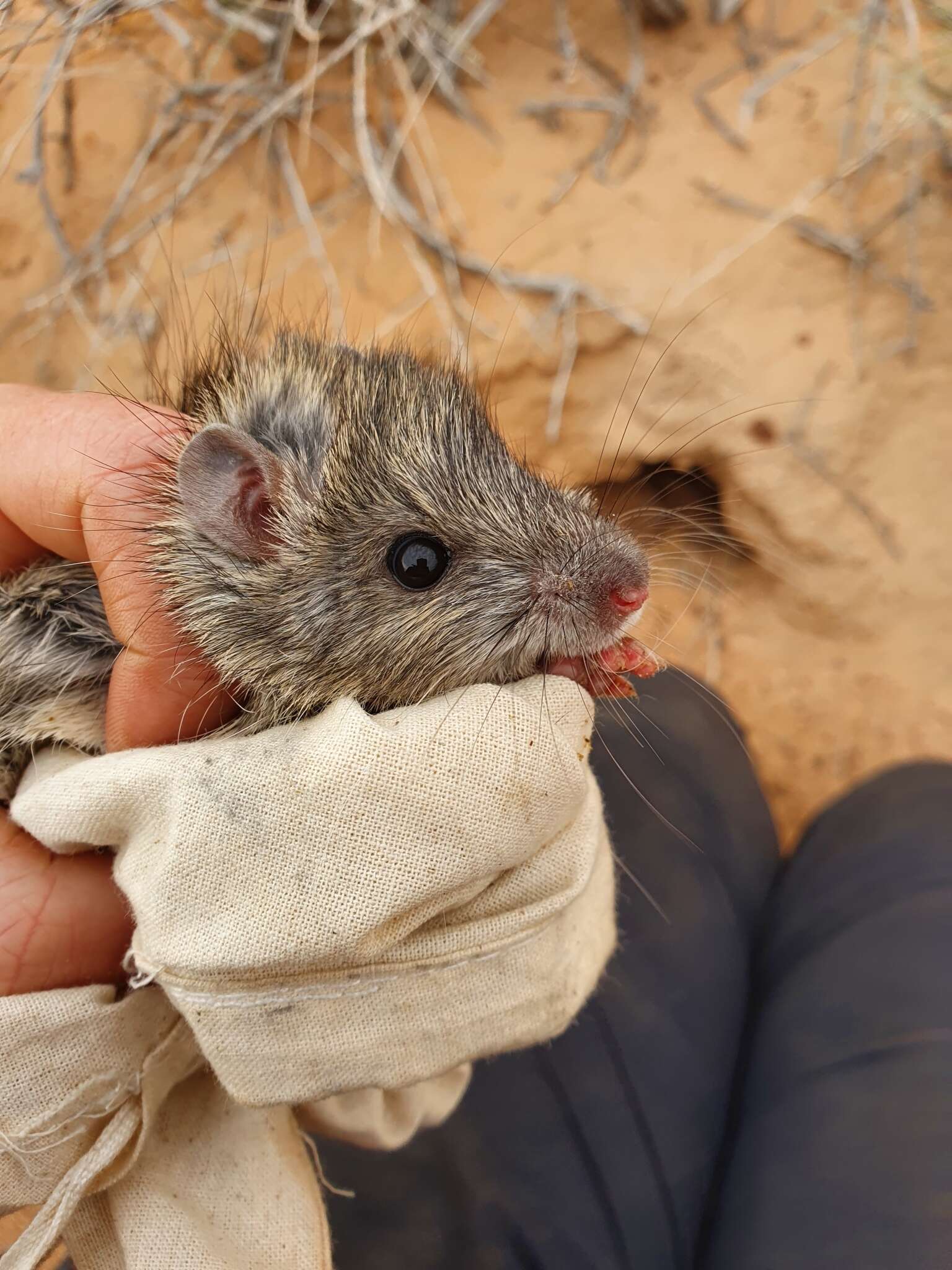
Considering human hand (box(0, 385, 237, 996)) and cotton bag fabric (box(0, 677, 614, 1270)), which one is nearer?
cotton bag fabric (box(0, 677, 614, 1270))

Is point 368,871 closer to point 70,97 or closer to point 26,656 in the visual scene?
point 26,656

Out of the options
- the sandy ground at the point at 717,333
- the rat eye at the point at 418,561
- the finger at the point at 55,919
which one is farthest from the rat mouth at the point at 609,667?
the sandy ground at the point at 717,333

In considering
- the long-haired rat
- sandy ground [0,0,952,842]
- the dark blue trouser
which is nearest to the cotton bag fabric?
the long-haired rat

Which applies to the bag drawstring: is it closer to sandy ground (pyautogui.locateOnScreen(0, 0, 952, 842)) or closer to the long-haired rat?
the long-haired rat

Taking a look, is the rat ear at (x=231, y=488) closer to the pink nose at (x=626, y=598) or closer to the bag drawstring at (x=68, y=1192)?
the pink nose at (x=626, y=598)

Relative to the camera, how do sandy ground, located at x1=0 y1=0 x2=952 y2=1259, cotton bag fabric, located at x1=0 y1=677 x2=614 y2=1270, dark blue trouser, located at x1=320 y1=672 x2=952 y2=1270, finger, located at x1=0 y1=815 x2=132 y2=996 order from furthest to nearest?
1. sandy ground, located at x1=0 y1=0 x2=952 y2=1259
2. dark blue trouser, located at x1=320 y1=672 x2=952 y2=1270
3. finger, located at x1=0 y1=815 x2=132 y2=996
4. cotton bag fabric, located at x1=0 y1=677 x2=614 y2=1270

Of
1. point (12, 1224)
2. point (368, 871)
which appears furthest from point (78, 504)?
point (12, 1224)

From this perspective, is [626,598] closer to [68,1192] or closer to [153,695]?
[153,695]
